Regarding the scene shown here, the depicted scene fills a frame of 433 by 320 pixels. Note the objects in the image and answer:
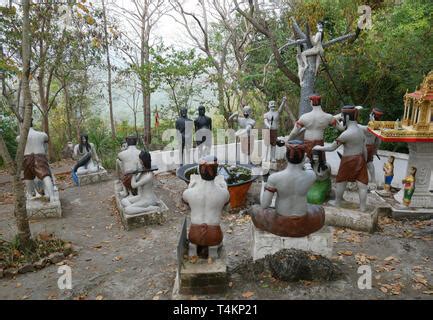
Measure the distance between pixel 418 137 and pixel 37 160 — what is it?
337 inches

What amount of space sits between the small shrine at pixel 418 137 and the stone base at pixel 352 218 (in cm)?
145

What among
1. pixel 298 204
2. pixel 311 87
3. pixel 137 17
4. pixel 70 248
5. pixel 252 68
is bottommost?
pixel 70 248

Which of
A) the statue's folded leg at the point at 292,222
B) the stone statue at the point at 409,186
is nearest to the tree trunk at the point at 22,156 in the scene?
the statue's folded leg at the point at 292,222

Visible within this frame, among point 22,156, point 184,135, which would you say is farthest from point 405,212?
point 22,156

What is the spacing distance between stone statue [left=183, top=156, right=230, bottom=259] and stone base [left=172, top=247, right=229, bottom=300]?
0.92ft

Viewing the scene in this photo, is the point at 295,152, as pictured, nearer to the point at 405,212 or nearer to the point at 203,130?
the point at 405,212

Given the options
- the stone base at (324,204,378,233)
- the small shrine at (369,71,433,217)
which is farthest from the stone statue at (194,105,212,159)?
the stone base at (324,204,378,233)

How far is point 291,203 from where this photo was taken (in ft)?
15.1

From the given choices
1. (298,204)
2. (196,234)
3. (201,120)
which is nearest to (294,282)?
(298,204)

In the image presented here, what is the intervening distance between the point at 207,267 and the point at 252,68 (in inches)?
571

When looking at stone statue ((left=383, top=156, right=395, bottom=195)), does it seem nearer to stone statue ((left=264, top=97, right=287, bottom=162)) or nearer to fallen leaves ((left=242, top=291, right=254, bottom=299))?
stone statue ((left=264, top=97, right=287, bottom=162))

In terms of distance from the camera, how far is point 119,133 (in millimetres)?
19141

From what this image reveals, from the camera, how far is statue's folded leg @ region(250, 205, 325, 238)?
4.68 meters
